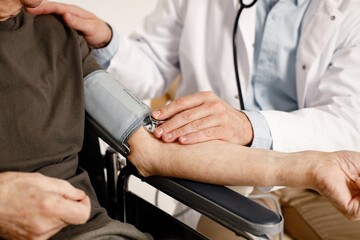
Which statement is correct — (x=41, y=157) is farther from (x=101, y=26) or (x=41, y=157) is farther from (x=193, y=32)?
(x=193, y=32)

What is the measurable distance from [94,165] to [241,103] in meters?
0.51

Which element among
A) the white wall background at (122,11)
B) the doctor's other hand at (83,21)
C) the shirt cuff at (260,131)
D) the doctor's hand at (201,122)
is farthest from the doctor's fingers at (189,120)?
the white wall background at (122,11)

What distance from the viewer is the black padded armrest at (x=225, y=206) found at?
82 cm

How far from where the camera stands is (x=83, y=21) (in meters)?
1.25

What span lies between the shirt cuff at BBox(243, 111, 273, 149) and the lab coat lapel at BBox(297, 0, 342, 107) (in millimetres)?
289

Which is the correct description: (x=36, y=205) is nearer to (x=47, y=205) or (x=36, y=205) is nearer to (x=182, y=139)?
(x=47, y=205)

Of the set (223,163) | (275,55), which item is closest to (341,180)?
(223,163)

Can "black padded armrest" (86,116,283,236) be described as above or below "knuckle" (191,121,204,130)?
below

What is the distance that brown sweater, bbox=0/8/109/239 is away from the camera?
3.12 ft

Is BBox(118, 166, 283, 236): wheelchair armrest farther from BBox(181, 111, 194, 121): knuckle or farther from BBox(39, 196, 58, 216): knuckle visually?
BBox(39, 196, 58, 216): knuckle

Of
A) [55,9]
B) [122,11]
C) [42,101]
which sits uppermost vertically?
[55,9]

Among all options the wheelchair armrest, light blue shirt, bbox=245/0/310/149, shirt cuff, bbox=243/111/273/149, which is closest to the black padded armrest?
the wheelchair armrest

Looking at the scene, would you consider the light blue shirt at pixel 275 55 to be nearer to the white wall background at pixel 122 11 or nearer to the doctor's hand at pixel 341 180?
the doctor's hand at pixel 341 180

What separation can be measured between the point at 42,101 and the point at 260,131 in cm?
51
